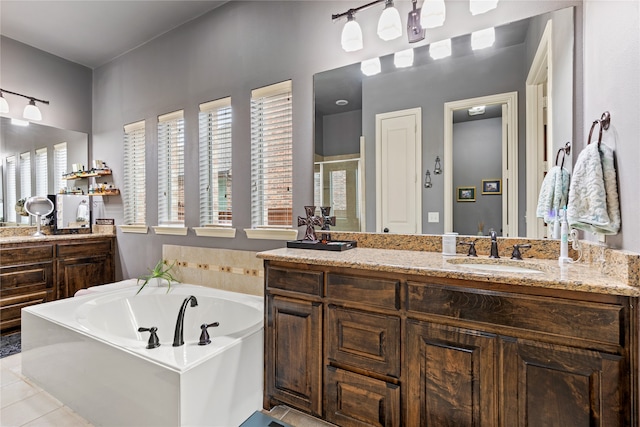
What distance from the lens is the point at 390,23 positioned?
1.86m

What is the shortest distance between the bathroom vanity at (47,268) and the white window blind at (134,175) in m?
0.46

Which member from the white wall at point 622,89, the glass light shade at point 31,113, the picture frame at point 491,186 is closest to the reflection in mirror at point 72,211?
the glass light shade at point 31,113

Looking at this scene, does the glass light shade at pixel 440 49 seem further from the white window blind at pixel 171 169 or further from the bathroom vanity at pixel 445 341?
the white window blind at pixel 171 169

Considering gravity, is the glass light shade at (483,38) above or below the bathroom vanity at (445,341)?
above

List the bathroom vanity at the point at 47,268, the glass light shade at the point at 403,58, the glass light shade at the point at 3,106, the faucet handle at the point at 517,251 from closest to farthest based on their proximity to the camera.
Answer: the faucet handle at the point at 517,251
the glass light shade at the point at 403,58
the bathroom vanity at the point at 47,268
the glass light shade at the point at 3,106

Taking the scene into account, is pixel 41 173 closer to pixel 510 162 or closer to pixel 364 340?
pixel 364 340

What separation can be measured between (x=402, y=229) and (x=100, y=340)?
185 cm

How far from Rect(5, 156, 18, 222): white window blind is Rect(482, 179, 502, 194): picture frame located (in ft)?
14.7

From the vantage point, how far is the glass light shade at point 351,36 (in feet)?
6.54

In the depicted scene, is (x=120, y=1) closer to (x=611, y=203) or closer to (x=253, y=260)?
(x=253, y=260)

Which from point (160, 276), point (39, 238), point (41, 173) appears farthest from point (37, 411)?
point (41, 173)

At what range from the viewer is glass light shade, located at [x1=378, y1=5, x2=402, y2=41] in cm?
185

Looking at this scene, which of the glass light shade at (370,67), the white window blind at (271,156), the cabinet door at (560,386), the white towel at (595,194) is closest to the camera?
the cabinet door at (560,386)

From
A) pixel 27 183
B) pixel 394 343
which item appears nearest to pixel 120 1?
pixel 27 183
